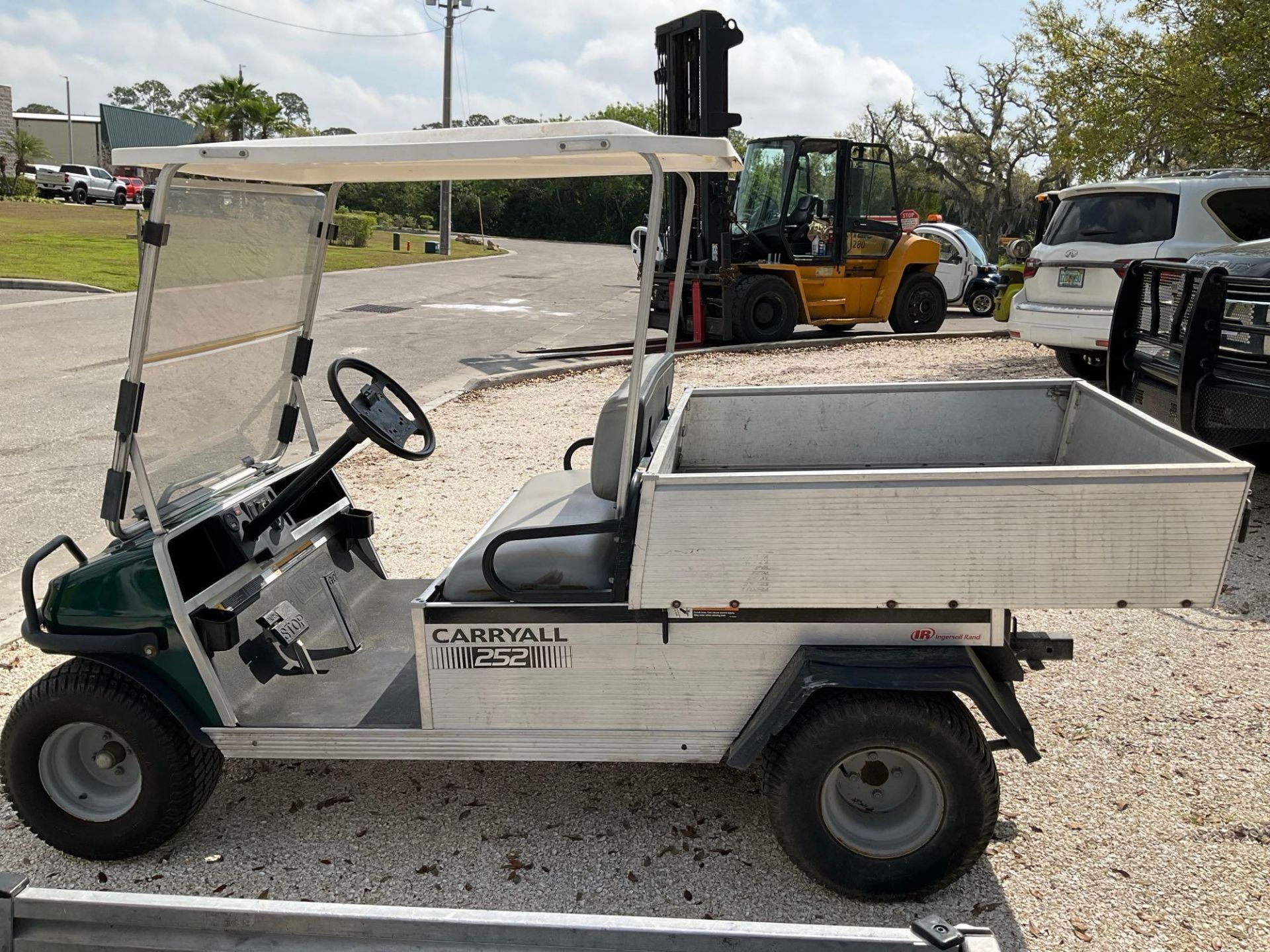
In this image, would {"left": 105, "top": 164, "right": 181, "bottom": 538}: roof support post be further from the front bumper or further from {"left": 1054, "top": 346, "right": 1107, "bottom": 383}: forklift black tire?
{"left": 1054, "top": 346, "right": 1107, "bottom": 383}: forklift black tire

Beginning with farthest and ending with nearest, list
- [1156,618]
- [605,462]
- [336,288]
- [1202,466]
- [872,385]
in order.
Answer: [336,288]
[1156,618]
[872,385]
[605,462]
[1202,466]

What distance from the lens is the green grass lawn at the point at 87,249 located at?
18.1 meters

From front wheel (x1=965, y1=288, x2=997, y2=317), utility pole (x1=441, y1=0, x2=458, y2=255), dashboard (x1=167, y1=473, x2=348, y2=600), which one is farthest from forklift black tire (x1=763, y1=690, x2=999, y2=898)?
utility pole (x1=441, y1=0, x2=458, y2=255)

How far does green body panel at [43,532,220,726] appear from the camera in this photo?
2.84 metres

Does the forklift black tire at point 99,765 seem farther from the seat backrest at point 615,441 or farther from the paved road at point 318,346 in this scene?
the paved road at point 318,346

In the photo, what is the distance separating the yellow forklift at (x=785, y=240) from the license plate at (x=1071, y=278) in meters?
4.25

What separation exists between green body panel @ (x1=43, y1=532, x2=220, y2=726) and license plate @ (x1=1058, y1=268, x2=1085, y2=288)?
25.7 ft

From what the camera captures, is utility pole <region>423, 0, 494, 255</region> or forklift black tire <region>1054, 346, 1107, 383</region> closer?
forklift black tire <region>1054, 346, 1107, 383</region>

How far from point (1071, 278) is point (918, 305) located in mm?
5799

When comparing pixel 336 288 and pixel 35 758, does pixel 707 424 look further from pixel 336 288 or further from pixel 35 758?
pixel 336 288

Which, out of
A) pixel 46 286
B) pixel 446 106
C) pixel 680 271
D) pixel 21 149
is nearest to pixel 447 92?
pixel 446 106

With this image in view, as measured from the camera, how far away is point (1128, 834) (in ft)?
9.95

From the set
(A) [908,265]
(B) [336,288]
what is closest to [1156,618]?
(A) [908,265]

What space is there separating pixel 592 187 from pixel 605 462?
51293mm
